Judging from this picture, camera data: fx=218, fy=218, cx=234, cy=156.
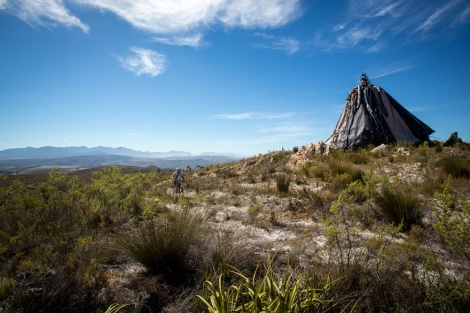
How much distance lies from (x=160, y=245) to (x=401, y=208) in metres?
4.39

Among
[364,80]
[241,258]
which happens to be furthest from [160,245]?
[364,80]

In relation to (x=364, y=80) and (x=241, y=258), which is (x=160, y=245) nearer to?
(x=241, y=258)

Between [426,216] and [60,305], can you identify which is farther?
[426,216]

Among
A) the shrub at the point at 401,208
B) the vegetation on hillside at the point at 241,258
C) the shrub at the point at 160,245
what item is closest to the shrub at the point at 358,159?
the vegetation on hillside at the point at 241,258

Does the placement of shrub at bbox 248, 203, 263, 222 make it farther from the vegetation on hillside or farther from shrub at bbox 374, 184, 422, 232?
shrub at bbox 374, 184, 422, 232

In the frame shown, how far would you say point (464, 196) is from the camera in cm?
498

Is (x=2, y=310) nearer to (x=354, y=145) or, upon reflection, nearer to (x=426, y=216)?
(x=426, y=216)

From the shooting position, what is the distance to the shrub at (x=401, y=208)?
13.5ft

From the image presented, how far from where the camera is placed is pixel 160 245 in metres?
2.98

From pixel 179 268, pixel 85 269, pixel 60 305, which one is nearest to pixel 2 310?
pixel 60 305

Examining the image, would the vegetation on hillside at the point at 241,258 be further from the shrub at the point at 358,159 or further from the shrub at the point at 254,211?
the shrub at the point at 358,159

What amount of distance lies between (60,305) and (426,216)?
19.6ft

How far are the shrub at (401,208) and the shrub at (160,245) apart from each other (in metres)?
3.82

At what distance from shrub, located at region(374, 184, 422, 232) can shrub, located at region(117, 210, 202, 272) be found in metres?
3.82
